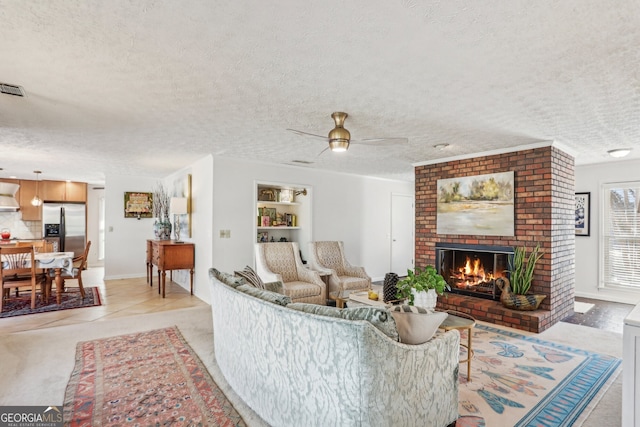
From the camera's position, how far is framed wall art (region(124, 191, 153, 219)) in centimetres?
755

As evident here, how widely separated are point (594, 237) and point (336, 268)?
14.4 ft

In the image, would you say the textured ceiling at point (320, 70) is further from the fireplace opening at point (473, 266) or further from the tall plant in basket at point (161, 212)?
the tall plant in basket at point (161, 212)

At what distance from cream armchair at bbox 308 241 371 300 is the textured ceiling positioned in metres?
2.09

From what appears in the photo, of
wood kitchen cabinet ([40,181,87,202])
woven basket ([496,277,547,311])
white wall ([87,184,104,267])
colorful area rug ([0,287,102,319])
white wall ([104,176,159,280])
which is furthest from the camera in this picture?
white wall ([87,184,104,267])

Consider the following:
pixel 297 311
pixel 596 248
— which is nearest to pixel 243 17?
pixel 297 311

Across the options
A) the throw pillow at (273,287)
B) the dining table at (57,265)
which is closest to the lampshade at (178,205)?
the dining table at (57,265)

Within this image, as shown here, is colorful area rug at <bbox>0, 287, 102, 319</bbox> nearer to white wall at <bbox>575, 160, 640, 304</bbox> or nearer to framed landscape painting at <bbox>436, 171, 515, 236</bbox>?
framed landscape painting at <bbox>436, 171, 515, 236</bbox>

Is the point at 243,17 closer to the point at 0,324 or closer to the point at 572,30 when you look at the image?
the point at 572,30

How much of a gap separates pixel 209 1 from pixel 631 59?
2456 mm

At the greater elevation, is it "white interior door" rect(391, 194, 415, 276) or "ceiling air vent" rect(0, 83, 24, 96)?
"ceiling air vent" rect(0, 83, 24, 96)

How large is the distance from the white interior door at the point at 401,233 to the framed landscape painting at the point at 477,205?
256 centimetres

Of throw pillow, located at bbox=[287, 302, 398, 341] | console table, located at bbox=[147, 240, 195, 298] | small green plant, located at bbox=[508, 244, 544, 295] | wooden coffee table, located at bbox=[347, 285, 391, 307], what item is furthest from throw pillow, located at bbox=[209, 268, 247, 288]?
small green plant, located at bbox=[508, 244, 544, 295]

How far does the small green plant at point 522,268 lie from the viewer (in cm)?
415

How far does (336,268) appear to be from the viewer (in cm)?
565
